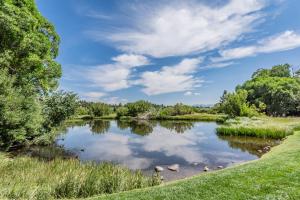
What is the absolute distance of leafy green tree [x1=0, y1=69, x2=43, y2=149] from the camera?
455 inches

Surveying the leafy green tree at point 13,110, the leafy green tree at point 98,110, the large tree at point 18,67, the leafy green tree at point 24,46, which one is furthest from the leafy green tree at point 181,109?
the leafy green tree at point 13,110

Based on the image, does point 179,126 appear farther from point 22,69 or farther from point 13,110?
point 13,110

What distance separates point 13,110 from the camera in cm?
1305

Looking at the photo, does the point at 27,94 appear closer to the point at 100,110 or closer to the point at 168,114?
the point at 168,114

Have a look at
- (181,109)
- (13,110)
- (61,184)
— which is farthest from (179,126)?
(61,184)

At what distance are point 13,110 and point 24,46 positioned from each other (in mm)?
4227

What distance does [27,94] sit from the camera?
15.6 meters

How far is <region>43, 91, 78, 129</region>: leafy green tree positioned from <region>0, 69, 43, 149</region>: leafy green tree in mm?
6105

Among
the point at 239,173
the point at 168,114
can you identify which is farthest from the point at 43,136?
the point at 168,114

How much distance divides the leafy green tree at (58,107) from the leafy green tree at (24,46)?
2727mm

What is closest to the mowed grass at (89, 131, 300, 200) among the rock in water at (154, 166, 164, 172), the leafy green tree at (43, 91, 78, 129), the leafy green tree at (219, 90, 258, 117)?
the rock in water at (154, 166, 164, 172)

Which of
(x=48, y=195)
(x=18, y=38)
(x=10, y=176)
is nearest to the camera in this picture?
(x=48, y=195)

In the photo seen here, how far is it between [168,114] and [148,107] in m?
9.47

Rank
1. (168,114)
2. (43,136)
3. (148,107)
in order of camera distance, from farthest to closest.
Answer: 1. (148,107)
2. (168,114)
3. (43,136)
